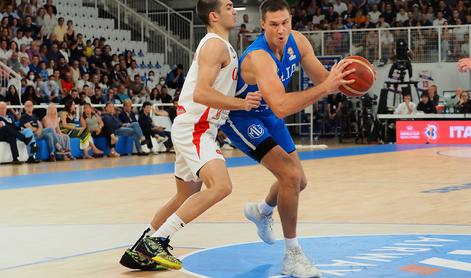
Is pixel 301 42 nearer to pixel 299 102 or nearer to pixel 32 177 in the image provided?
pixel 299 102

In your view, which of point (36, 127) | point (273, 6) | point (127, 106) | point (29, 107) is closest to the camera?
point (273, 6)

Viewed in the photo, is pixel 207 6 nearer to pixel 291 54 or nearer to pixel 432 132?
pixel 291 54

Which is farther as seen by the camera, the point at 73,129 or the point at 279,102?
the point at 73,129

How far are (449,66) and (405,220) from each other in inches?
728

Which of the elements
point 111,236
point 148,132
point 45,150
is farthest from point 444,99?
point 111,236

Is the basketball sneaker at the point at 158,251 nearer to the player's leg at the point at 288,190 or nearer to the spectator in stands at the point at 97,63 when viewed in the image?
the player's leg at the point at 288,190

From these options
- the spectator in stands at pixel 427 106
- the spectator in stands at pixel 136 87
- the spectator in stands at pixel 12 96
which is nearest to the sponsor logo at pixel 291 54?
the spectator in stands at pixel 12 96

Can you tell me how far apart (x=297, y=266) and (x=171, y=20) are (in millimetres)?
24650

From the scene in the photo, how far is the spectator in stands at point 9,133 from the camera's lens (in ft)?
55.5

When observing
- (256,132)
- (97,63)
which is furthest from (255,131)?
(97,63)

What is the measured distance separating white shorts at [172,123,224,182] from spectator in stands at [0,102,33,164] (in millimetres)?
11299

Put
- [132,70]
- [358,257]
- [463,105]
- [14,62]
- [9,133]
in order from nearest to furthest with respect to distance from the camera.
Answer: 1. [358,257]
2. [9,133]
3. [14,62]
4. [463,105]
5. [132,70]

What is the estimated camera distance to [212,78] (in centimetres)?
595

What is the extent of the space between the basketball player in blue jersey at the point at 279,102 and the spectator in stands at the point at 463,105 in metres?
17.4
